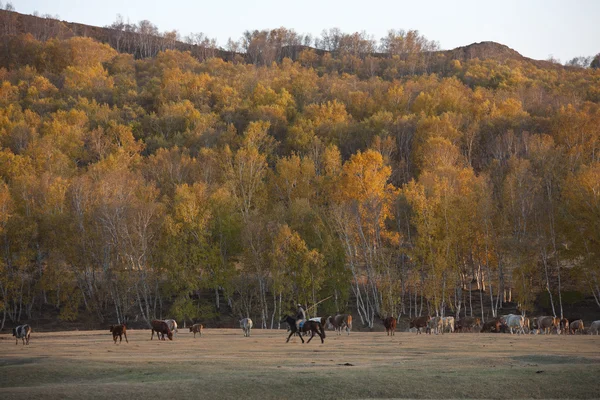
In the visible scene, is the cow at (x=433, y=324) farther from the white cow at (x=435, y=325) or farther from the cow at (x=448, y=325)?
the cow at (x=448, y=325)

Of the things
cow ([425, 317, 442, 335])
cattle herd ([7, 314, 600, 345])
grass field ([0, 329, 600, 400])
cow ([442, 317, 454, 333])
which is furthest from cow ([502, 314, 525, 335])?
grass field ([0, 329, 600, 400])

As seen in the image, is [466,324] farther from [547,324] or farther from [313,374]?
[313,374]

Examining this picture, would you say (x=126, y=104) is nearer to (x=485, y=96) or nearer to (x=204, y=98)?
(x=204, y=98)

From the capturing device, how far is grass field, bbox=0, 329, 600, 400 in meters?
18.7

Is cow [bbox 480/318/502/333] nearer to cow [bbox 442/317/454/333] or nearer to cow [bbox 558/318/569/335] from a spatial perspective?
cow [bbox 442/317/454/333]

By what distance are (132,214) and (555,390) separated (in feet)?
175

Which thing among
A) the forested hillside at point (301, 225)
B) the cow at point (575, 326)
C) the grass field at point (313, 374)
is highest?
the forested hillside at point (301, 225)

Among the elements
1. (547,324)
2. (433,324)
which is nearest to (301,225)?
(433,324)

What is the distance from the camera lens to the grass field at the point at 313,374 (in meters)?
18.7

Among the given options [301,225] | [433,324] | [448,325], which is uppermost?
[301,225]

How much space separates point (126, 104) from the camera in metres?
134

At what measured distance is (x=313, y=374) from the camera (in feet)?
68.7

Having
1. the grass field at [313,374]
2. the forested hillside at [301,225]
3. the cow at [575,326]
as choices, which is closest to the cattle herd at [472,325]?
the cow at [575,326]

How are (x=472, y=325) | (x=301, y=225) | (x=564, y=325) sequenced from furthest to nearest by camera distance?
1. (x=301, y=225)
2. (x=472, y=325)
3. (x=564, y=325)
